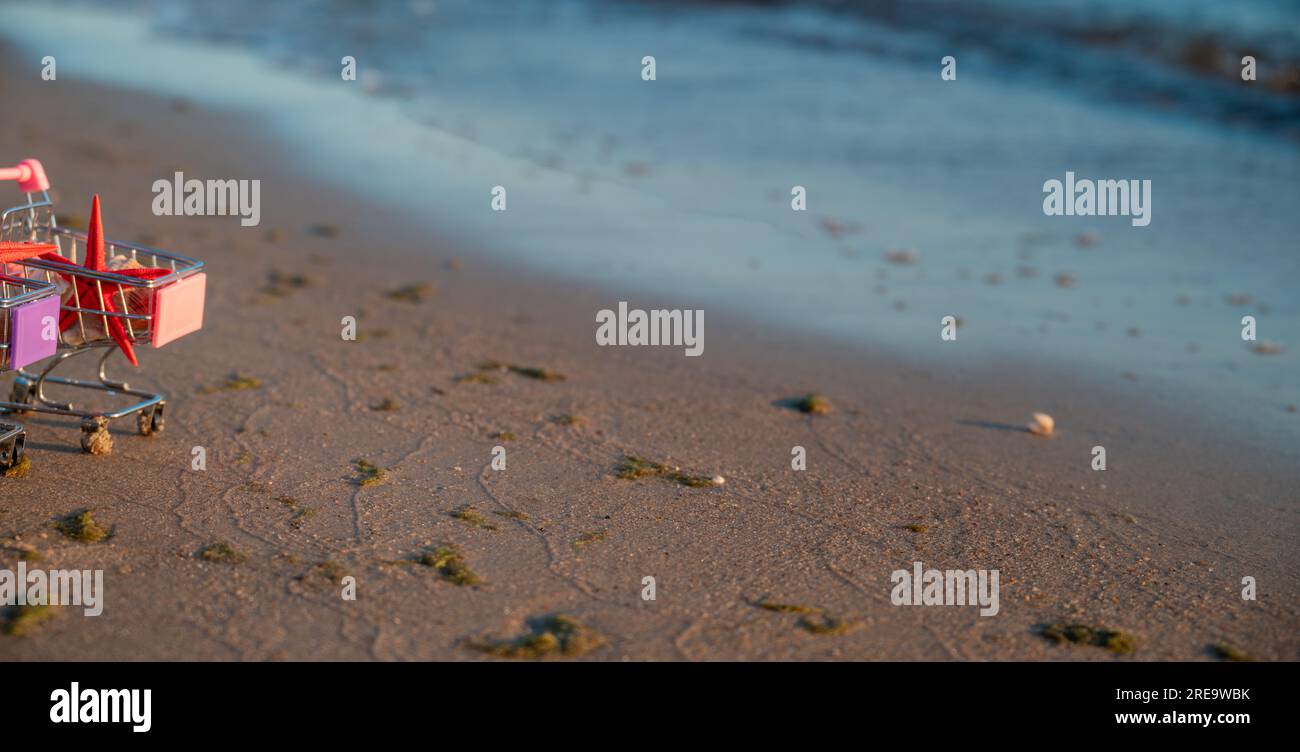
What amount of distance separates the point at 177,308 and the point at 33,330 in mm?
577

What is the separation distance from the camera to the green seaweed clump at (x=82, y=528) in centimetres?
473

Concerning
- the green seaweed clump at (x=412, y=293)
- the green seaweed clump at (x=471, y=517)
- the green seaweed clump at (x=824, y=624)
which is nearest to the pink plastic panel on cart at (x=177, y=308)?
the green seaweed clump at (x=471, y=517)

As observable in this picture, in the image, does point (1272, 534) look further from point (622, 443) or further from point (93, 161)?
point (93, 161)

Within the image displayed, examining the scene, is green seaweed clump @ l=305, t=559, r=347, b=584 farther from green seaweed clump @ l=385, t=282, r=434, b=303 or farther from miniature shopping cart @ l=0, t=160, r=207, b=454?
green seaweed clump @ l=385, t=282, r=434, b=303

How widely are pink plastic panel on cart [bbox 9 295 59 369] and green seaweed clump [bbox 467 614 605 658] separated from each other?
225cm

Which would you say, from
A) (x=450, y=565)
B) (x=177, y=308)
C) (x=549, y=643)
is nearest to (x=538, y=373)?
(x=177, y=308)

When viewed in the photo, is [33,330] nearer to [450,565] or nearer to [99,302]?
[99,302]

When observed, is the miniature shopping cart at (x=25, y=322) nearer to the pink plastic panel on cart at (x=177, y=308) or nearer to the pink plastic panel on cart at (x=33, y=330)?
the pink plastic panel on cart at (x=33, y=330)

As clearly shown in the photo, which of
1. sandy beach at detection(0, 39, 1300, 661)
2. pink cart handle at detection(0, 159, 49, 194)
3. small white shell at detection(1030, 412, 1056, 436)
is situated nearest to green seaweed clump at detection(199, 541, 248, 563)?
sandy beach at detection(0, 39, 1300, 661)

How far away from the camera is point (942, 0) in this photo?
2394cm

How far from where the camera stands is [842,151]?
12.4m

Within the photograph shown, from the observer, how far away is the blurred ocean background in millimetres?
8258

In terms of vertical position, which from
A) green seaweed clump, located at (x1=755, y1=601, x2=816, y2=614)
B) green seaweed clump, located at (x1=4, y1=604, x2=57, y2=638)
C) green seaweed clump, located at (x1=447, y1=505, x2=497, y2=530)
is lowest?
green seaweed clump, located at (x1=755, y1=601, x2=816, y2=614)

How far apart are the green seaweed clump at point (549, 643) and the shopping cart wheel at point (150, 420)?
2.39m
